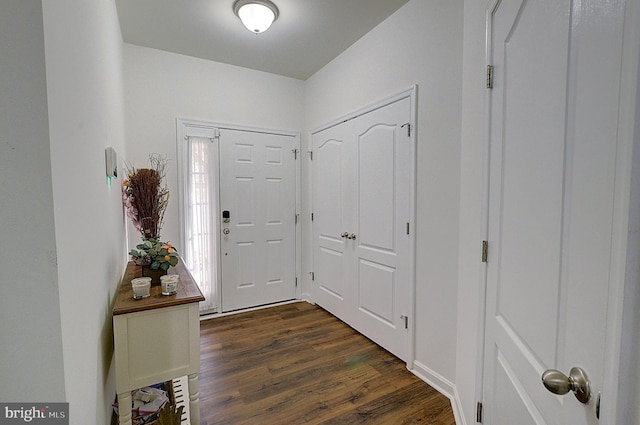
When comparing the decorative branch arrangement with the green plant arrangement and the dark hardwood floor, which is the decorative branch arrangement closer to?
→ the green plant arrangement

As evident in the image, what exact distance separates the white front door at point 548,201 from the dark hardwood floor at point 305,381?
31.9 inches

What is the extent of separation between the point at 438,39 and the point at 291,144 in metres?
2.01

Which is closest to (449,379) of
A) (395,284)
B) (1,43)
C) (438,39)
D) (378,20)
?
(395,284)

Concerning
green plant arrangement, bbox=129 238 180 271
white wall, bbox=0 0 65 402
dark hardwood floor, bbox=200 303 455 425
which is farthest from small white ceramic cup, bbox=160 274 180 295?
dark hardwood floor, bbox=200 303 455 425

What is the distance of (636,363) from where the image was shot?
46cm

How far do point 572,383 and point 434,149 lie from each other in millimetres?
1632

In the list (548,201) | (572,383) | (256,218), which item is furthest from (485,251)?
(256,218)

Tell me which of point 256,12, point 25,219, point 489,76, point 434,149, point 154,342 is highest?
point 256,12

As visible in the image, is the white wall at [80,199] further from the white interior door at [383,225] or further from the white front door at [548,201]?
the white interior door at [383,225]

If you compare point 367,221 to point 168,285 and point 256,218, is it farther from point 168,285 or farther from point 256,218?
point 168,285

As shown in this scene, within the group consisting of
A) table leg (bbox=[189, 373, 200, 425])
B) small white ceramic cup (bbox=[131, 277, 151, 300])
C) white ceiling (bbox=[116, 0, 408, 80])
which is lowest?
table leg (bbox=[189, 373, 200, 425])

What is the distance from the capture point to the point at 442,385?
6.39 feet

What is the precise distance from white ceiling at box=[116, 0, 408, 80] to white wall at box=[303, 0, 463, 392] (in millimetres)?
297

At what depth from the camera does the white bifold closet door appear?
7.48 feet
